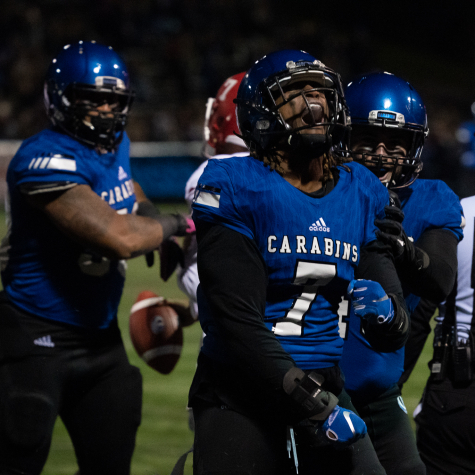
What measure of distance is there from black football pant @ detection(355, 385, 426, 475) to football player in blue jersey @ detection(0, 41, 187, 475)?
1138 millimetres

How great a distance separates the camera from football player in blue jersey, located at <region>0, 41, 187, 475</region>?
10.8 feet

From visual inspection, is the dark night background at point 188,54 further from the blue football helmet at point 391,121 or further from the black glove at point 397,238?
the black glove at point 397,238

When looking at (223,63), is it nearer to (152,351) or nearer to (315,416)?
(152,351)

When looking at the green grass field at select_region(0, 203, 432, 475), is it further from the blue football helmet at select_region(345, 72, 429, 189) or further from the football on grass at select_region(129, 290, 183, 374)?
the blue football helmet at select_region(345, 72, 429, 189)

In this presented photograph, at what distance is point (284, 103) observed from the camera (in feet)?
7.77

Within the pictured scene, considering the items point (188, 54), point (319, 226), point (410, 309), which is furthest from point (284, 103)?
point (188, 54)

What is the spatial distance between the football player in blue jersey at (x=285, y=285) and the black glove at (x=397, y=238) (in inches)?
2.6

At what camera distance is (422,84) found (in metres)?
22.2

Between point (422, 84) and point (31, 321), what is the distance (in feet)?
66.7

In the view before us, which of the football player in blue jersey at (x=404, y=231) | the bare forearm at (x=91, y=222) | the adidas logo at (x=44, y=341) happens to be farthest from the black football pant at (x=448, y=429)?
the adidas logo at (x=44, y=341)

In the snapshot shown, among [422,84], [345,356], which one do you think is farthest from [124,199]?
[422,84]


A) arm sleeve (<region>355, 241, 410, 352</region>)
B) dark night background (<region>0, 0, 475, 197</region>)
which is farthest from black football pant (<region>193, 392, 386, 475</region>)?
dark night background (<region>0, 0, 475, 197</region>)

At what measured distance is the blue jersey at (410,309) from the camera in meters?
2.90

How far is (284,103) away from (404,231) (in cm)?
65
